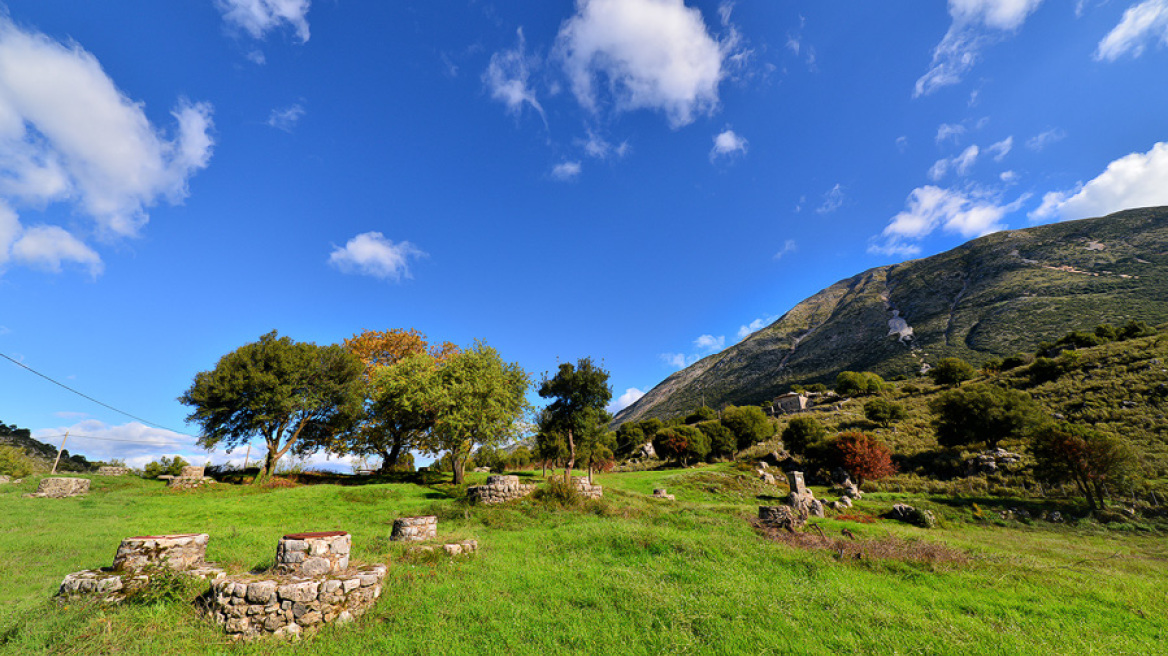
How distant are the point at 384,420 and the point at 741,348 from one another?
492 feet

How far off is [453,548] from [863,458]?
111ft

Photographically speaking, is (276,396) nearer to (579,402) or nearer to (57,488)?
(57,488)

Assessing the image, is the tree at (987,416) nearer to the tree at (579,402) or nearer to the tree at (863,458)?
the tree at (863,458)

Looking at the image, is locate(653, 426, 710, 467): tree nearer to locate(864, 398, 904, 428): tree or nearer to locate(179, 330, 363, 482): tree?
locate(864, 398, 904, 428): tree

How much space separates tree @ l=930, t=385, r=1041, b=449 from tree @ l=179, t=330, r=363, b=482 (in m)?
51.8

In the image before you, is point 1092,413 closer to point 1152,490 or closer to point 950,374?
point 1152,490

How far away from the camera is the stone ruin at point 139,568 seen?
6.62 meters

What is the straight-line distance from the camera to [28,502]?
57.0ft

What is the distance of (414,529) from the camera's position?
1198 cm

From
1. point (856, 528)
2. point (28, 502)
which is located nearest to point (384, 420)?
point (28, 502)

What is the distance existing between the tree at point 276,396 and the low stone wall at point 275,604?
80.7 ft

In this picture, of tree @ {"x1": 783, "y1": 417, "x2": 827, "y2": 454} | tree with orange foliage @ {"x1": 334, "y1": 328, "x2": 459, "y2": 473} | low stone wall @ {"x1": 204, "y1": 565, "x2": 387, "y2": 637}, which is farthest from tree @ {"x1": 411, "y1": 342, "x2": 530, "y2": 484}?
tree @ {"x1": 783, "y1": 417, "x2": 827, "y2": 454}

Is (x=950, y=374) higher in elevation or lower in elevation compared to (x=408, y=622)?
higher

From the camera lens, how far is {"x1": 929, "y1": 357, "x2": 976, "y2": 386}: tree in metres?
52.2
